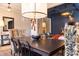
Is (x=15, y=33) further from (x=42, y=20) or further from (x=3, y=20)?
(x=42, y=20)

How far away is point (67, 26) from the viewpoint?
1.63 m

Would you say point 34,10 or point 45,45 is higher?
point 34,10

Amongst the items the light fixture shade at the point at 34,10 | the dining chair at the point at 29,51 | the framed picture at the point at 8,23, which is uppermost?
the light fixture shade at the point at 34,10

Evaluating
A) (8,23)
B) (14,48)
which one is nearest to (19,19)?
(8,23)

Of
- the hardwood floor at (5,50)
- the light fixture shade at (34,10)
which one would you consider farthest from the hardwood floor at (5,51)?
the light fixture shade at (34,10)

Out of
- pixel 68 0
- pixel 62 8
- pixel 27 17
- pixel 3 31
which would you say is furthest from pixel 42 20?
pixel 3 31

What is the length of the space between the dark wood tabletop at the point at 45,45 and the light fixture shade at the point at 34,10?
0.33 metres

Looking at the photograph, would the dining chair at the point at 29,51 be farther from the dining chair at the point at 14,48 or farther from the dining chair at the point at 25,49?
the dining chair at the point at 14,48

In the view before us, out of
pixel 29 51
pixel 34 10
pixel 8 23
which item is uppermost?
pixel 34 10

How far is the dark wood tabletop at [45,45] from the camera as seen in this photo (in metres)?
1.58

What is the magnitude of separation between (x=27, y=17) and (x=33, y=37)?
289 millimetres

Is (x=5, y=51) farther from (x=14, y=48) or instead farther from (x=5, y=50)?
(x=14, y=48)

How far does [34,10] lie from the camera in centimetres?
166

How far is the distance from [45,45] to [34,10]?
50 centimetres
